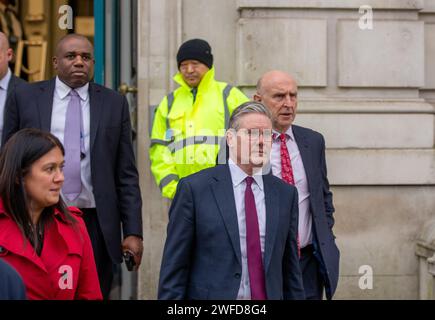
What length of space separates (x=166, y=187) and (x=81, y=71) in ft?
3.76

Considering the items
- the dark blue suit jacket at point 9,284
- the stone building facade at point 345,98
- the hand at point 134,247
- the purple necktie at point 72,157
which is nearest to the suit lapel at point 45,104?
the purple necktie at point 72,157

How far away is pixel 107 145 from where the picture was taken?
6422 mm

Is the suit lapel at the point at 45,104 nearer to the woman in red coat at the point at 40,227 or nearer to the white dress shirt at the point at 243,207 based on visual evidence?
the woman in red coat at the point at 40,227

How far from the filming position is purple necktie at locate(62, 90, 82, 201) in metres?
6.29

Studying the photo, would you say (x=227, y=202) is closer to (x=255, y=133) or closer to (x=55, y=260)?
(x=255, y=133)

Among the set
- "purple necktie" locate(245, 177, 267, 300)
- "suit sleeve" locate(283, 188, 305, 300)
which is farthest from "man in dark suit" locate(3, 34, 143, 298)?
"purple necktie" locate(245, 177, 267, 300)

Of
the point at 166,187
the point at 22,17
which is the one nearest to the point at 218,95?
the point at 166,187

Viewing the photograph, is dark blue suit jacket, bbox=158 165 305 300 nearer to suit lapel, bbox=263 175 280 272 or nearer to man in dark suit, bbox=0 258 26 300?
suit lapel, bbox=263 175 280 272

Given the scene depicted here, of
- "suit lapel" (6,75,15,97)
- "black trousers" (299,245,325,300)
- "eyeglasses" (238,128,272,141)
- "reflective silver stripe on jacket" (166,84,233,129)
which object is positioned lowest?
"black trousers" (299,245,325,300)

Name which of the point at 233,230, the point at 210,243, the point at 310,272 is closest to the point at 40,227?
the point at 210,243

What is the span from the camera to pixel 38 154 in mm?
4750

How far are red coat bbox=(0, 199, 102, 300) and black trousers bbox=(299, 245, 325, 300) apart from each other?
5.98ft

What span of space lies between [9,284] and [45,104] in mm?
3177

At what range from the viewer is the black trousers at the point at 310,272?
→ 20.6 feet
